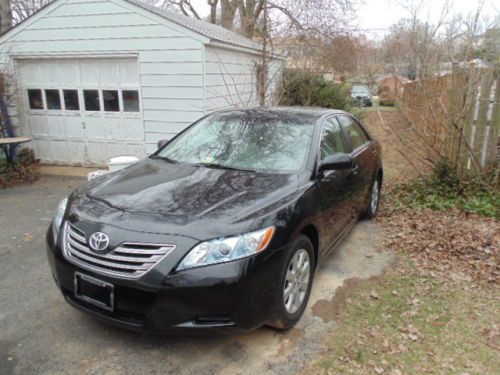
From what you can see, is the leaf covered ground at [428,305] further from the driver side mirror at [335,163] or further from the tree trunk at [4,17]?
the tree trunk at [4,17]

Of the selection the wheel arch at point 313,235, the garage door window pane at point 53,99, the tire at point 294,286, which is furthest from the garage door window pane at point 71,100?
the tire at point 294,286

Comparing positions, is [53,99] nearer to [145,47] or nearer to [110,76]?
[110,76]

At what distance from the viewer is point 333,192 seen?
11.6 ft

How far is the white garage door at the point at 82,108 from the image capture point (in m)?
7.96

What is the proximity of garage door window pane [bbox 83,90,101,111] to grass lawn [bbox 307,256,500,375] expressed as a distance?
22.4 ft

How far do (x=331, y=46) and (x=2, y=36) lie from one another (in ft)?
32.0

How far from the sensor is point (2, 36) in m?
8.41

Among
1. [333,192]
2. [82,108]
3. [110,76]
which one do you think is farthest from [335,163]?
[82,108]

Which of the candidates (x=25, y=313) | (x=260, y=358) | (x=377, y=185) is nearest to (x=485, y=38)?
(x=377, y=185)

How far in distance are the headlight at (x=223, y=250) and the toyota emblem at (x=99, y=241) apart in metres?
0.52

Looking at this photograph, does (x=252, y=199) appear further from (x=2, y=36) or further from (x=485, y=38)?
(x=2, y=36)

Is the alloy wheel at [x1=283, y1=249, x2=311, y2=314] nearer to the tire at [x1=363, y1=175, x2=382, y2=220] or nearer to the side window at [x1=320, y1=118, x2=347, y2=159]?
the side window at [x1=320, y1=118, x2=347, y2=159]

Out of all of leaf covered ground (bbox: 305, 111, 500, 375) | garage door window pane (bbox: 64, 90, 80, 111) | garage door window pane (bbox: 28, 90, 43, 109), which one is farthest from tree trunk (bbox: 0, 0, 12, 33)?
leaf covered ground (bbox: 305, 111, 500, 375)

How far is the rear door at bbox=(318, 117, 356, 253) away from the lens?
11.0 ft
